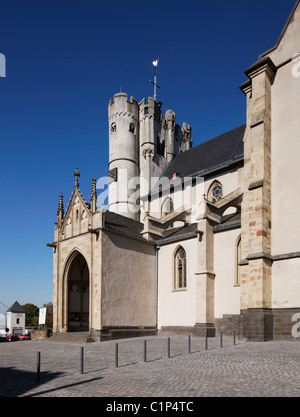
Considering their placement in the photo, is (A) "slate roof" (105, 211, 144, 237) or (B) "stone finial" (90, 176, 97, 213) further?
(A) "slate roof" (105, 211, 144, 237)

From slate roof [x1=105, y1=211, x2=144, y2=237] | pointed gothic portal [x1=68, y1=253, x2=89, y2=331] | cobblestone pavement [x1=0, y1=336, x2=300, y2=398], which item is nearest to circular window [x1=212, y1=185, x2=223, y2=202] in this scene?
slate roof [x1=105, y1=211, x2=144, y2=237]

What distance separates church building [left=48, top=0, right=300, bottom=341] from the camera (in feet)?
57.1

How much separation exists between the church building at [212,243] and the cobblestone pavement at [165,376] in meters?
5.03

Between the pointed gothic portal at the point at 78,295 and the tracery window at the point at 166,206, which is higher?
the tracery window at the point at 166,206

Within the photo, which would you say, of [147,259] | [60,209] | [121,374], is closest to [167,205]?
[147,259]

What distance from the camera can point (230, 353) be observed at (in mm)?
12734

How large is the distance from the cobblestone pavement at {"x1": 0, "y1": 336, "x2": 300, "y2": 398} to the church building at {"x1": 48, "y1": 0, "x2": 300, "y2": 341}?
16.5ft

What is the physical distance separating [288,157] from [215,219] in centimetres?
610

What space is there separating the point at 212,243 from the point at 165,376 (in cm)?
1432

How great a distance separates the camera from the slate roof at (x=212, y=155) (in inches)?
1074

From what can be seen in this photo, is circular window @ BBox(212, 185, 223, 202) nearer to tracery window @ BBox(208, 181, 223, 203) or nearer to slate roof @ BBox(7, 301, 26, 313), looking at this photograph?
tracery window @ BBox(208, 181, 223, 203)

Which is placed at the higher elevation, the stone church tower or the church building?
the stone church tower

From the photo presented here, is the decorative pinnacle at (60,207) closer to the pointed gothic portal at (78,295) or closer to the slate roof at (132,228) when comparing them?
the pointed gothic portal at (78,295)

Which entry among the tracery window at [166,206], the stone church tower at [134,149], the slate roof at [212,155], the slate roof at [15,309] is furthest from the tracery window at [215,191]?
the slate roof at [15,309]
